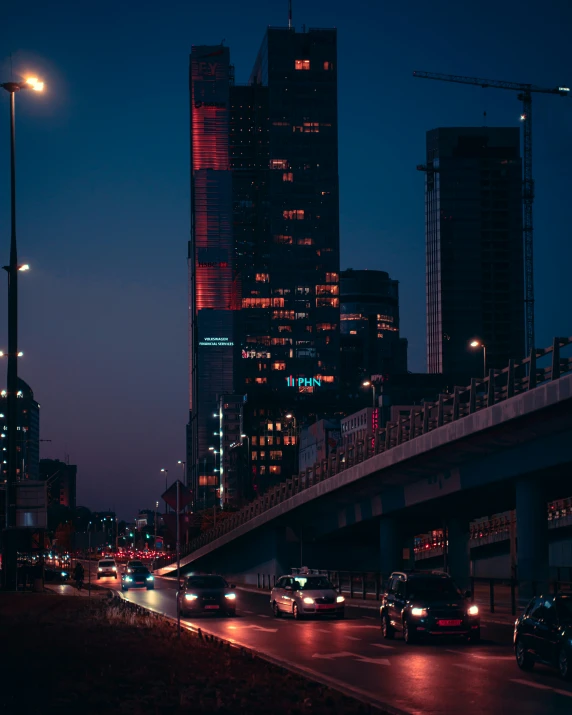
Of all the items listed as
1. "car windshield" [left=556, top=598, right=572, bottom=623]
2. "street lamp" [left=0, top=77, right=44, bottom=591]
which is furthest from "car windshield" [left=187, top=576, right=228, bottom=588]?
"car windshield" [left=556, top=598, right=572, bottom=623]

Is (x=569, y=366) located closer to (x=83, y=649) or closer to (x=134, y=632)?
(x=134, y=632)

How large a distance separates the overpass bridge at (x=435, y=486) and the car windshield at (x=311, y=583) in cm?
752

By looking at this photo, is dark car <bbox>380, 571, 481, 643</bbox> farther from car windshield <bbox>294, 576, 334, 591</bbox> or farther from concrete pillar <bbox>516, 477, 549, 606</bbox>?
concrete pillar <bbox>516, 477, 549, 606</bbox>

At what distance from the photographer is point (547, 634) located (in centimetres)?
1864

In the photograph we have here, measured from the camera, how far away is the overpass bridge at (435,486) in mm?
37750

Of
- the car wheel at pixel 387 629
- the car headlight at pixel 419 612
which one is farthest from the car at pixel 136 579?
the car headlight at pixel 419 612

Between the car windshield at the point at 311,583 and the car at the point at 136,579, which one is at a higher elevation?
the car windshield at the point at 311,583

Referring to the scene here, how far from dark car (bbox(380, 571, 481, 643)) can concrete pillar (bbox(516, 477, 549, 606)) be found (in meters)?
14.3

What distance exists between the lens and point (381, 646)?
25.2 metres

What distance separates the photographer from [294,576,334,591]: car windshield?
121ft

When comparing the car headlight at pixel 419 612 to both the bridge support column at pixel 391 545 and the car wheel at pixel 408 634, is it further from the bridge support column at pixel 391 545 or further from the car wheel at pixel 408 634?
the bridge support column at pixel 391 545

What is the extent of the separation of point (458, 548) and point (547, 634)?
4128 centimetres

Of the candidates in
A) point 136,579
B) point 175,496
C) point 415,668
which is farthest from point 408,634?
point 136,579

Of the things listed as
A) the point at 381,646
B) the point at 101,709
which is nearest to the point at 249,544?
the point at 381,646
